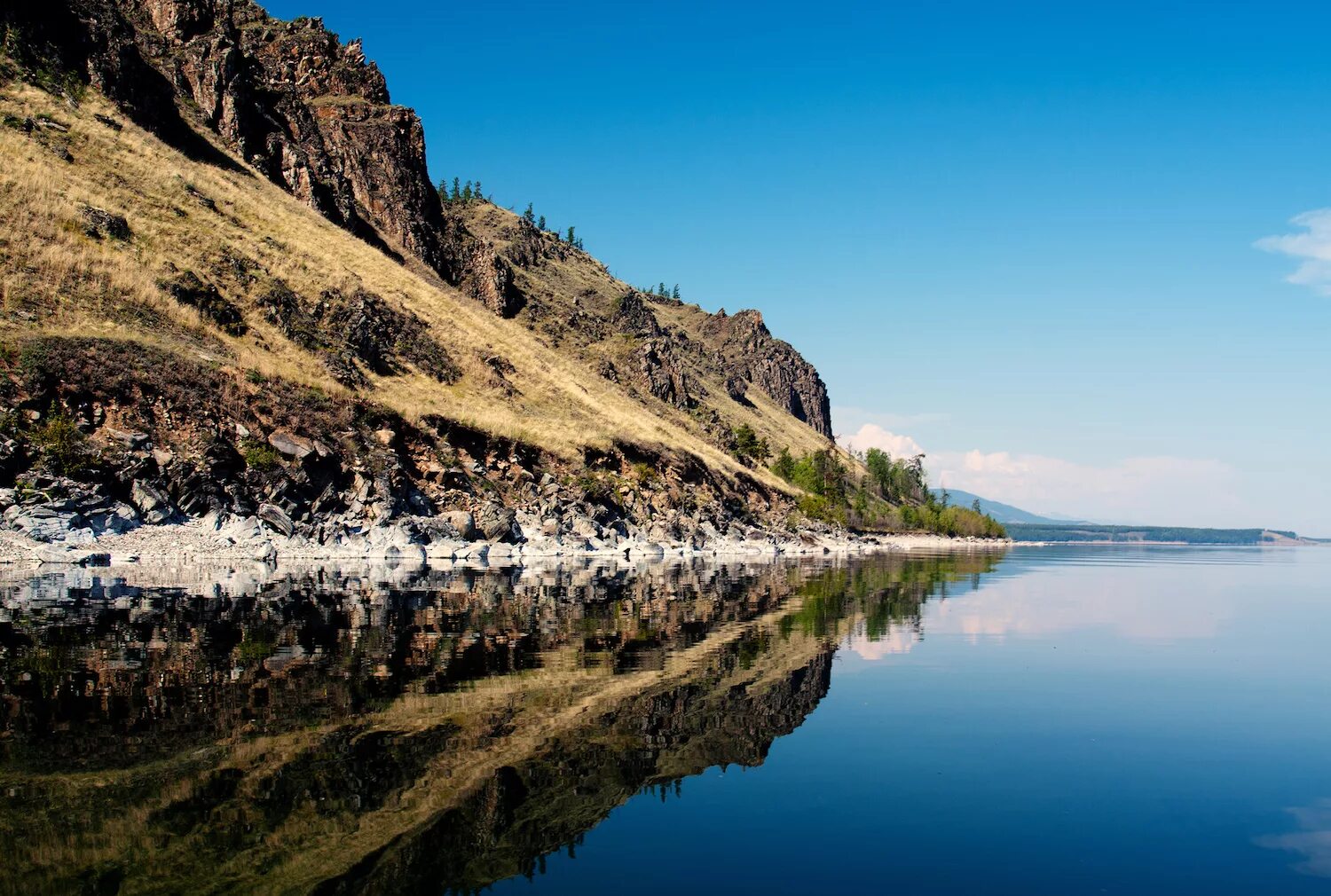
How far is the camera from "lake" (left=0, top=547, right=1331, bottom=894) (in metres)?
10.1

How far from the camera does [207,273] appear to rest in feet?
233

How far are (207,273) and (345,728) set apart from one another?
67816 mm

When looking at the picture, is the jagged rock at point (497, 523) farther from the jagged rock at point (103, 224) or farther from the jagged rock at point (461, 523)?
the jagged rock at point (103, 224)

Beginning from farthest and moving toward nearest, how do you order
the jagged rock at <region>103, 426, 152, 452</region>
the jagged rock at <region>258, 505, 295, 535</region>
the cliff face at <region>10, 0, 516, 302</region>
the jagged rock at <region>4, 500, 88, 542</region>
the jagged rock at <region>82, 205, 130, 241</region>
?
the cliff face at <region>10, 0, 516, 302</region> < the jagged rock at <region>82, 205, 130, 241</region> < the jagged rock at <region>258, 505, 295, 535</region> < the jagged rock at <region>103, 426, 152, 452</region> < the jagged rock at <region>4, 500, 88, 542</region>

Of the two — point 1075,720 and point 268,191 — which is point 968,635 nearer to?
point 1075,720

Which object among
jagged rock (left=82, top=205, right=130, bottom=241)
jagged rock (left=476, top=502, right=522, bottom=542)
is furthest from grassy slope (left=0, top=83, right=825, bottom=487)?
jagged rock (left=476, top=502, right=522, bottom=542)

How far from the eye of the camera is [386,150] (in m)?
121

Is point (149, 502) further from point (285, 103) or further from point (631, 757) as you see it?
point (285, 103)

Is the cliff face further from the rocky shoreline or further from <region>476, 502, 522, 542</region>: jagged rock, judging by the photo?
the rocky shoreline

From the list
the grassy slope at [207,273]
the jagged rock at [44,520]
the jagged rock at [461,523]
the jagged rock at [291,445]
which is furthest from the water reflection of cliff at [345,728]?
the grassy slope at [207,273]

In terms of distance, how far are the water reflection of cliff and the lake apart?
0.07 metres

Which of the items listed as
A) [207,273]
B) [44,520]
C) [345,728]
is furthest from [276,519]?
[345,728]

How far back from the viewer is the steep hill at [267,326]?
5084 centimetres

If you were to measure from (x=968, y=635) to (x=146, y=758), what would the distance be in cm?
2636
